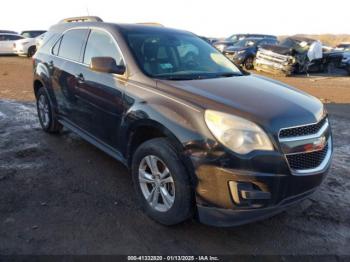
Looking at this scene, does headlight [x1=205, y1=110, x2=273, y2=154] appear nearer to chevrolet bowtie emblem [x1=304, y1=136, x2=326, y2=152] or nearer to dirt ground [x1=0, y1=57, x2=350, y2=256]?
chevrolet bowtie emblem [x1=304, y1=136, x2=326, y2=152]

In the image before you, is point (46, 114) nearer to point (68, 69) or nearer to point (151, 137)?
point (68, 69)

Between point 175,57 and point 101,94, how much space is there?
3.13ft

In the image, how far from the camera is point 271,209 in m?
2.85

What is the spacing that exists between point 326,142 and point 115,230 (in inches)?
84.4

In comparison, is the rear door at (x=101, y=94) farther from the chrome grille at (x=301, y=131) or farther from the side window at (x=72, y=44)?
the chrome grille at (x=301, y=131)

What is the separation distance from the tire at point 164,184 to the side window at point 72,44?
200cm

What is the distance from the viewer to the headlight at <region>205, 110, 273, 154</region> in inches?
108

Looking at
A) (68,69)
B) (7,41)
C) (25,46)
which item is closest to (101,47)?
(68,69)

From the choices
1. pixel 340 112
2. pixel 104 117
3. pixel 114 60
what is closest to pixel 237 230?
pixel 104 117

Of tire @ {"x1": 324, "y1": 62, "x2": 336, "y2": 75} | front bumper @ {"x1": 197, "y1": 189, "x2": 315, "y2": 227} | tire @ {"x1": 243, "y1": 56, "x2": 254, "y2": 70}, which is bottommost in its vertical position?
tire @ {"x1": 324, "y1": 62, "x2": 336, "y2": 75}

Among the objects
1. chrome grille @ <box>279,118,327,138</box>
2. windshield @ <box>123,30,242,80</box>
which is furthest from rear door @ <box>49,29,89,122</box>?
chrome grille @ <box>279,118,327,138</box>

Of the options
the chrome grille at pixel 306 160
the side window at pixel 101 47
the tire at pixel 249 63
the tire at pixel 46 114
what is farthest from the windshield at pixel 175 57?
the tire at pixel 249 63

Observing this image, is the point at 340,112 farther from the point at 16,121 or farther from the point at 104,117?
the point at 16,121

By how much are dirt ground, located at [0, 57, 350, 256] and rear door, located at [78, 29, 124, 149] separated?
1.99 ft
